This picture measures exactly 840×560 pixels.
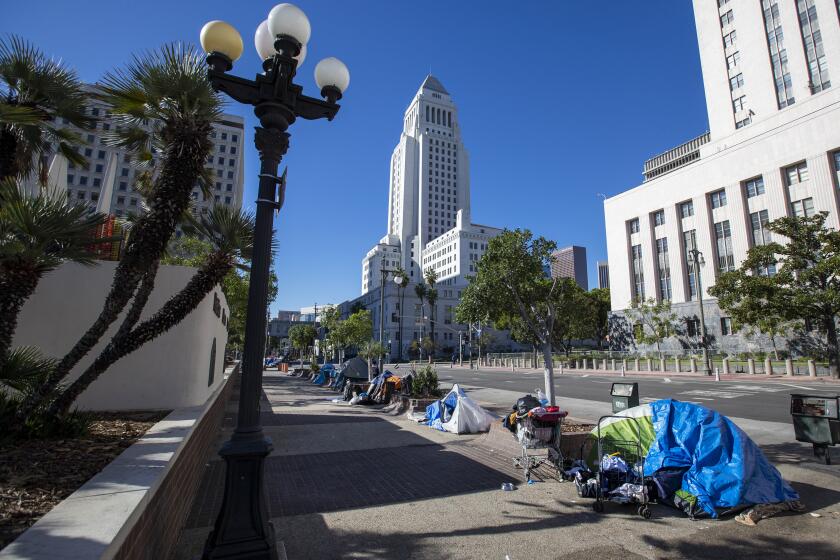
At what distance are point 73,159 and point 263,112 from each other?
555 cm

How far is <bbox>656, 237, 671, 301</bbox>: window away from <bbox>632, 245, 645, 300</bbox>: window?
258 centimetres

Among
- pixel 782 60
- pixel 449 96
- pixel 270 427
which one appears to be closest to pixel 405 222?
pixel 449 96

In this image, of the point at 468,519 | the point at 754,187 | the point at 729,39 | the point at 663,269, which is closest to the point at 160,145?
the point at 468,519

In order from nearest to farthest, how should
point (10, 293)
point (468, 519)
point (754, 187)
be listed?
point (10, 293) → point (468, 519) → point (754, 187)

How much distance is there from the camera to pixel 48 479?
351 centimetres

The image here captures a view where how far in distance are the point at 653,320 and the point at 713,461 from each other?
50.1 metres

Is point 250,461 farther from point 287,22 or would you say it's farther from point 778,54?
point 778,54

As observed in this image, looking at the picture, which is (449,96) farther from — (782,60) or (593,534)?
(593,534)

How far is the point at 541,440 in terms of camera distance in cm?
715

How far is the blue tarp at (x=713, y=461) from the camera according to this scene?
523cm

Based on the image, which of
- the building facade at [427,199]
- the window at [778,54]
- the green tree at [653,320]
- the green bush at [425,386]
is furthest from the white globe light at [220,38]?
the building facade at [427,199]

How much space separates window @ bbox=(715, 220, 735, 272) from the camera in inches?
1834

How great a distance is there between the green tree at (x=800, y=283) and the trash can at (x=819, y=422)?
26.4 meters

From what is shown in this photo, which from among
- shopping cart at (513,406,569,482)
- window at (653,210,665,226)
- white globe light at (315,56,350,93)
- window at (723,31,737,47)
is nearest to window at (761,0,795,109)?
window at (723,31,737,47)
